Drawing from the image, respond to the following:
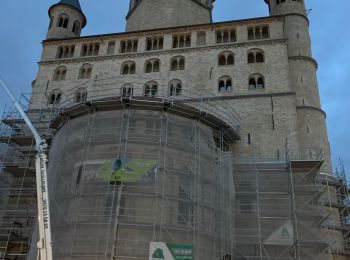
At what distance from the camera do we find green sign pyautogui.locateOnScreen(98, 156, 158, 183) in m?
16.1

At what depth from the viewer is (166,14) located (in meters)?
31.6

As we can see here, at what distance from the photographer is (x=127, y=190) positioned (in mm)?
16078

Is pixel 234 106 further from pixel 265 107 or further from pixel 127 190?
pixel 127 190

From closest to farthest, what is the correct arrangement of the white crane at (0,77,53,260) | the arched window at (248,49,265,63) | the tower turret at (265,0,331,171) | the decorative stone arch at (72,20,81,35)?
the white crane at (0,77,53,260) < the tower turret at (265,0,331,171) < the arched window at (248,49,265,63) < the decorative stone arch at (72,20,81,35)

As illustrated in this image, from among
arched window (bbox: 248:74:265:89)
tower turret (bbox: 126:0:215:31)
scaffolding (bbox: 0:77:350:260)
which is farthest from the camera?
tower turret (bbox: 126:0:215:31)

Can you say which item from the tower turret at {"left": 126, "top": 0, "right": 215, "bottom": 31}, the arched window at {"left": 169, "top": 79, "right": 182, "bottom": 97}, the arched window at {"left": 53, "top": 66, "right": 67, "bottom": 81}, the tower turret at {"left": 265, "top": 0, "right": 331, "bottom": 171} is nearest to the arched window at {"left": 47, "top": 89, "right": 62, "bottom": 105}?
the arched window at {"left": 53, "top": 66, "right": 67, "bottom": 81}

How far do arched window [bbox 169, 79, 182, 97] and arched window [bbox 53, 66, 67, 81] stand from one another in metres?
8.28

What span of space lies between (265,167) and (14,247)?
46.2 ft

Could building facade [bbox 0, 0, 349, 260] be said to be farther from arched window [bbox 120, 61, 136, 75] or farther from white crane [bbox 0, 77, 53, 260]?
white crane [bbox 0, 77, 53, 260]

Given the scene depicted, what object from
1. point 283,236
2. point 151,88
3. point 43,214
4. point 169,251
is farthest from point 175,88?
point 43,214

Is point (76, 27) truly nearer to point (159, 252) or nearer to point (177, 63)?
point (177, 63)

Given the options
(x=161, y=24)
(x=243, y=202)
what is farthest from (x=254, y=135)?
(x=161, y=24)

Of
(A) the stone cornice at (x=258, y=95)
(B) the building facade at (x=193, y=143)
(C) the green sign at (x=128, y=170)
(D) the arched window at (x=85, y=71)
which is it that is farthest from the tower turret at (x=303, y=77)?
(D) the arched window at (x=85, y=71)

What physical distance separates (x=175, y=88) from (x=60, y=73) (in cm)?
913
